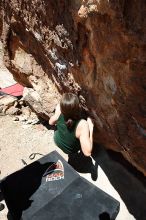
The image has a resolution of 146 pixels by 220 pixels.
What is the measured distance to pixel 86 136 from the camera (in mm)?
4039

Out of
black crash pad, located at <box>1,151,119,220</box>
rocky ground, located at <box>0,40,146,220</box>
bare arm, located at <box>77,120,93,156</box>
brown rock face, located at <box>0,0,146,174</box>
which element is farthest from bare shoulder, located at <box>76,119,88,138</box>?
rocky ground, located at <box>0,40,146,220</box>

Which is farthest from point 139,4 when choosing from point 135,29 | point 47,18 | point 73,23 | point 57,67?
point 57,67

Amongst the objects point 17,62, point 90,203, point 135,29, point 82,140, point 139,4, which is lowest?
point 90,203

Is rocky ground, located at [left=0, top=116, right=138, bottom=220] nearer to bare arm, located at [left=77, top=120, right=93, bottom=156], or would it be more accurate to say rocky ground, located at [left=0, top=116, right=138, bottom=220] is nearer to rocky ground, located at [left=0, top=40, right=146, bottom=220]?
rocky ground, located at [left=0, top=40, right=146, bottom=220]

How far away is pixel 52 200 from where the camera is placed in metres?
3.84

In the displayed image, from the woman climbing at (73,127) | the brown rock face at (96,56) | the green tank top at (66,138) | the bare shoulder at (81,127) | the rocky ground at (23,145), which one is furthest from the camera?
the rocky ground at (23,145)

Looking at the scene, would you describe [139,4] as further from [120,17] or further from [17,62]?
[17,62]

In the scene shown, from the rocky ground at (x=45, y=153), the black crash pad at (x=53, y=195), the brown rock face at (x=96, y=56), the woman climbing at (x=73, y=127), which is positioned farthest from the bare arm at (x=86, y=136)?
the rocky ground at (x=45, y=153)

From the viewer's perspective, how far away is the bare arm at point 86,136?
4.02 metres

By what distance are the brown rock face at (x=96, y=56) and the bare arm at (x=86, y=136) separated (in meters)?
0.12

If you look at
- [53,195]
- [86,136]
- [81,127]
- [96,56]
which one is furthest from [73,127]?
[96,56]

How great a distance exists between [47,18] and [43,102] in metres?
1.73

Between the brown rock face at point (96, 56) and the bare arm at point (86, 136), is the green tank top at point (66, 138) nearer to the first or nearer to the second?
the bare arm at point (86, 136)

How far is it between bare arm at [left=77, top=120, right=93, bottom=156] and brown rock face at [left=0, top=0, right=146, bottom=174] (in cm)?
12
